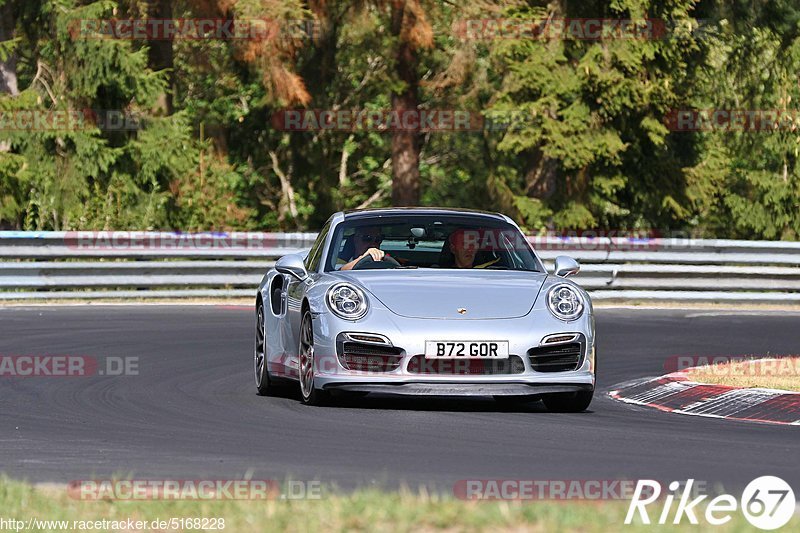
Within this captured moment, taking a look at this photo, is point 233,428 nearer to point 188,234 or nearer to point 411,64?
point 188,234

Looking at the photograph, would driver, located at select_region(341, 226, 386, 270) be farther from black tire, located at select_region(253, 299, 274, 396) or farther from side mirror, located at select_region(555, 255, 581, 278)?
side mirror, located at select_region(555, 255, 581, 278)

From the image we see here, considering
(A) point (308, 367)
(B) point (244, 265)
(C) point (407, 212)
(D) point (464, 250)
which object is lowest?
(B) point (244, 265)

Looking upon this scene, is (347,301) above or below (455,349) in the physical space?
above

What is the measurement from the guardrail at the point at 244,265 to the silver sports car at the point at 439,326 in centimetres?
1174

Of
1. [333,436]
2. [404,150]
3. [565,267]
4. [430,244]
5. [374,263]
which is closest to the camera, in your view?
[333,436]

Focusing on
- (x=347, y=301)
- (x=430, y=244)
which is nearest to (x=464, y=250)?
(x=430, y=244)

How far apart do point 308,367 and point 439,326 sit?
3.47 feet

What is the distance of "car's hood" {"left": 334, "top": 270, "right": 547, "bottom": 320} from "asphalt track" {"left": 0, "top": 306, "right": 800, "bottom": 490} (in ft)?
2.19

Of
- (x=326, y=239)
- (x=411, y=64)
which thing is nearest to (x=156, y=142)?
(x=411, y=64)

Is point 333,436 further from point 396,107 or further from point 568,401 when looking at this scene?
point 396,107

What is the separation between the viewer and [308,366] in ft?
37.3

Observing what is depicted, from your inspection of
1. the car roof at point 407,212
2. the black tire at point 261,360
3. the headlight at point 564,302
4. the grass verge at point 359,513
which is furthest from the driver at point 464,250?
the grass verge at point 359,513

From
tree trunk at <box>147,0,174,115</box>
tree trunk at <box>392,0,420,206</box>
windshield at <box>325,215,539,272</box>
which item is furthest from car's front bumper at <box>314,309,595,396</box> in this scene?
tree trunk at <box>392,0,420,206</box>

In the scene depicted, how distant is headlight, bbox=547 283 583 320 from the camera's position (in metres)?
11.2
